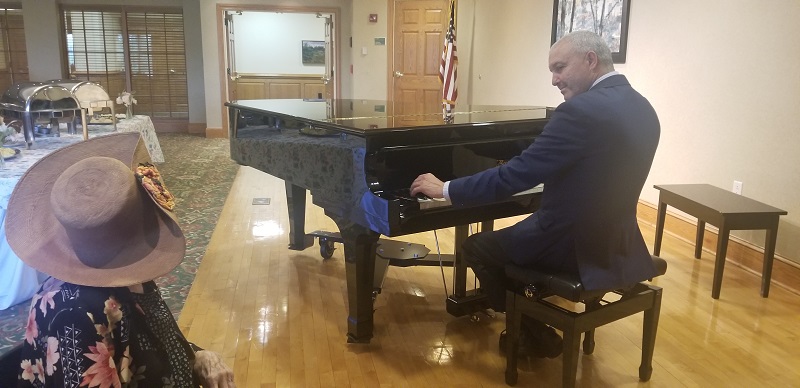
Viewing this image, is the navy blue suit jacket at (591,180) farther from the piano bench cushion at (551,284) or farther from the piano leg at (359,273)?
the piano leg at (359,273)

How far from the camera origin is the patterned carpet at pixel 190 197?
116 inches

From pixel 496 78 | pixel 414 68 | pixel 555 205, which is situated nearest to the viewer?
pixel 555 205

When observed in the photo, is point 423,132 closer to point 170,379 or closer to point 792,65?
point 170,379

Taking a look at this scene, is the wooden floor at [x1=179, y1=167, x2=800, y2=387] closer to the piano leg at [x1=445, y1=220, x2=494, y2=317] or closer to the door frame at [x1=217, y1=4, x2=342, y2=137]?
the piano leg at [x1=445, y1=220, x2=494, y2=317]

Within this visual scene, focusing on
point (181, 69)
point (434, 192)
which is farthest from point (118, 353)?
point (181, 69)

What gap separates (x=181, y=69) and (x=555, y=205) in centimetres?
905

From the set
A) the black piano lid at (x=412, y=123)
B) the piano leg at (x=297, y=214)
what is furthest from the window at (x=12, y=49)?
the black piano lid at (x=412, y=123)

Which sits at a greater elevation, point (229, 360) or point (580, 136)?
point (580, 136)

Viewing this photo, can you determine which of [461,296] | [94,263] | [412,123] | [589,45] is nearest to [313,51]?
[461,296]

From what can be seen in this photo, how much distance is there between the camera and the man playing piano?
1969 millimetres

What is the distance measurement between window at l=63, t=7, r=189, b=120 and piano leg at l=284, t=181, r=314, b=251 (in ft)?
22.7

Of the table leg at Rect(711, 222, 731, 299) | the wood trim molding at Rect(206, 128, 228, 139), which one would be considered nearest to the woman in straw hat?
the table leg at Rect(711, 222, 731, 299)

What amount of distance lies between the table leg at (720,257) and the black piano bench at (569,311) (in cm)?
111

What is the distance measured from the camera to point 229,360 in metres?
2.57
